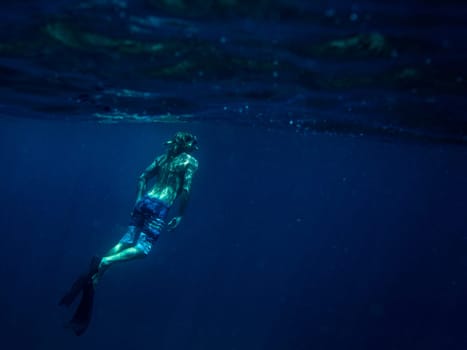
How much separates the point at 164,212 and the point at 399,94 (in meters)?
8.80

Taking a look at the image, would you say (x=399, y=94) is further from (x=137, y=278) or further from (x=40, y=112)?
(x=137, y=278)

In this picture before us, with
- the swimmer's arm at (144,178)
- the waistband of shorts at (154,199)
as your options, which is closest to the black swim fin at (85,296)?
the waistband of shorts at (154,199)

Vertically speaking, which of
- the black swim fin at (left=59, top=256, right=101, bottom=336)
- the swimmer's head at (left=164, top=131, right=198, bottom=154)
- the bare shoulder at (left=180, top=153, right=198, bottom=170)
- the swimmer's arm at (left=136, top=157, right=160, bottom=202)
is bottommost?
the black swim fin at (left=59, top=256, right=101, bottom=336)

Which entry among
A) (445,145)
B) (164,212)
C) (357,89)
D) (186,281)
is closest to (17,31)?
(164,212)

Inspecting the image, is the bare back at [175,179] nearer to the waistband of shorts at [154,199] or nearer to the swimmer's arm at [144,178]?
the waistband of shorts at [154,199]

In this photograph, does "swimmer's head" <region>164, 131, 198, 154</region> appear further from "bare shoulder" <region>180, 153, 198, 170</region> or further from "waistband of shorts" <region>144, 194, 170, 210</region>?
"waistband of shorts" <region>144, 194, 170, 210</region>

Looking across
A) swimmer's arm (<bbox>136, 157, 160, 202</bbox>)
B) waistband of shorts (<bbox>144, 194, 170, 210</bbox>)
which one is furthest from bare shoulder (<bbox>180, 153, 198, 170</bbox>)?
waistband of shorts (<bbox>144, 194, 170, 210</bbox>)

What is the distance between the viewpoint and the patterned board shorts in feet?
32.2

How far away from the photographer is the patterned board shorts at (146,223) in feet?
32.2

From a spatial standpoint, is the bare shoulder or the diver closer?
the diver

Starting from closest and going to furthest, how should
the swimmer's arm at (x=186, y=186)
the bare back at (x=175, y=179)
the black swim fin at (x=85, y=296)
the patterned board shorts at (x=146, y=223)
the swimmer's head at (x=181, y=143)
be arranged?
the black swim fin at (x=85, y=296)
the patterned board shorts at (x=146, y=223)
the swimmer's arm at (x=186, y=186)
the bare back at (x=175, y=179)
the swimmer's head at (x=181, y=143)

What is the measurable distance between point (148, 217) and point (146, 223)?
0.15 meters

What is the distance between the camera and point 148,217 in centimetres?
995

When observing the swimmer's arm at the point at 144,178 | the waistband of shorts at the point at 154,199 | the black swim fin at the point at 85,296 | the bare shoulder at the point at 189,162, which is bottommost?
the black swim fin at the point at 85,296
